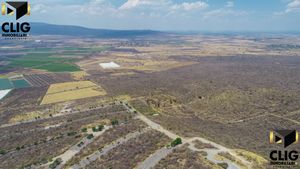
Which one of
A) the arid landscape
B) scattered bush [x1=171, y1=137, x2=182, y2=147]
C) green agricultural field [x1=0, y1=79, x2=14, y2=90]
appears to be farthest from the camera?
green agricultural field [x1=0, y1=79, x2=14, y2=90]

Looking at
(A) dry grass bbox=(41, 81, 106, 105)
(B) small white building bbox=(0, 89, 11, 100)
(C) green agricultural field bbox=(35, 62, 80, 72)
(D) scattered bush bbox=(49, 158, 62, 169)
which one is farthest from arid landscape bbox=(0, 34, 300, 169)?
(C) green agricultural field bbox=(35, 62, 80, 72)

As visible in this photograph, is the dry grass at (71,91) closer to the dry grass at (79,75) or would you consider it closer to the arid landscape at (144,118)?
the arid landscape at (144,118)

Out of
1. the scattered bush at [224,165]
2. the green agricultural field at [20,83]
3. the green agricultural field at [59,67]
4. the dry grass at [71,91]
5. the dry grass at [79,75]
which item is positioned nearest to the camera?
the scattered bush at [224,165]

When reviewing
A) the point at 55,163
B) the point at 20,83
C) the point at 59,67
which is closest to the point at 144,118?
the point at 55,163

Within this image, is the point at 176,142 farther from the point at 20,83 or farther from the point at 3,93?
the point at 20,83

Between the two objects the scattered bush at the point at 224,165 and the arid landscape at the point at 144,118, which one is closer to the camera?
the scattered bush at the point at 224,165

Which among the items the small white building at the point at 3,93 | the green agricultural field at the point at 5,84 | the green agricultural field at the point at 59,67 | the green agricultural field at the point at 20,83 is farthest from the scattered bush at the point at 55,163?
the green agricultural field at the point at 59,67

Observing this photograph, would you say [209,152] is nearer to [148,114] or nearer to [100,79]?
[148,114]

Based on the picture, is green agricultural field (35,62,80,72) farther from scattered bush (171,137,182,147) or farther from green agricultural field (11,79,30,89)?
scattered bush (171,137,182,147)
